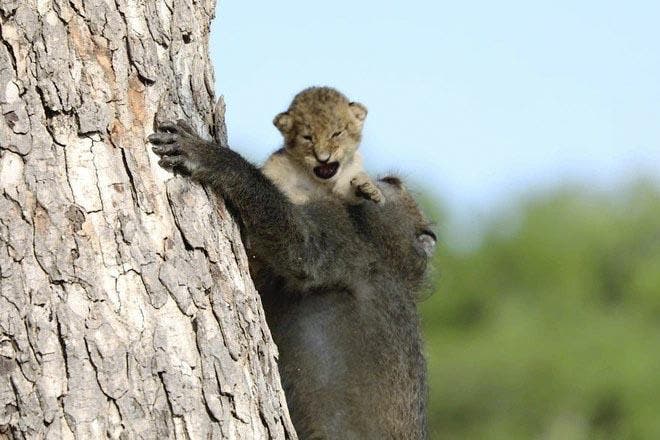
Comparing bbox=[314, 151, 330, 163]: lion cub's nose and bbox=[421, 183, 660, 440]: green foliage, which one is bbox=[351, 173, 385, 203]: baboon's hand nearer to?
bbox=[314, 151, 330, 163]: lion cub's nose

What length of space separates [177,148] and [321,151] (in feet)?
7.36

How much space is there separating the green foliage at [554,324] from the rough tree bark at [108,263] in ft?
88.1

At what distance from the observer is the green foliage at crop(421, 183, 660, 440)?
3250cm

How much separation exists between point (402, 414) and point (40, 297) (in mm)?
2733

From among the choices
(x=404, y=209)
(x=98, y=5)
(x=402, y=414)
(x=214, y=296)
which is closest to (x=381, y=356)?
(x=402, y=414)

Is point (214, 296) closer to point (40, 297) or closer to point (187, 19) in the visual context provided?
point (40, 297)

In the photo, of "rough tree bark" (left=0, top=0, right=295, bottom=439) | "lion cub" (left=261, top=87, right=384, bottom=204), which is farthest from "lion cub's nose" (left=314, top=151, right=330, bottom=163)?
"rough tree bark" (left=0, top=0, right=295, bottom=439)

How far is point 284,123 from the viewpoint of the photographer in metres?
7.60

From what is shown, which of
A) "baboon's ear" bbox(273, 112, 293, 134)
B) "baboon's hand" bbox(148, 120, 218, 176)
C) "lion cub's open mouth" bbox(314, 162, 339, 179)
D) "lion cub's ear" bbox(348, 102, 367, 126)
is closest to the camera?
"baboon's hand" bbox(148, 120, 218, 176)

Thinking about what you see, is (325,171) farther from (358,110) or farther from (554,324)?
(554,324)

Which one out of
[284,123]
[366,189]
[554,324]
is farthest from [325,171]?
[554,324]

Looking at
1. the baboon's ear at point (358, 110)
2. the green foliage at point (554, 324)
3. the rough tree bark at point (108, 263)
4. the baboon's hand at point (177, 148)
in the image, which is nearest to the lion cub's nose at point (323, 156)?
the baboon's ear at point (358, 110)

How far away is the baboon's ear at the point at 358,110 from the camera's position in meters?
7.85

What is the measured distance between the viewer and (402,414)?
6844 millimetres
